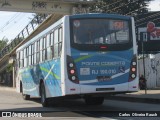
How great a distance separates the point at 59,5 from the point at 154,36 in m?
9.53

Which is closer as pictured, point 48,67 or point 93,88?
point 93,88

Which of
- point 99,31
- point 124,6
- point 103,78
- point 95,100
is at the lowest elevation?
point 95,100

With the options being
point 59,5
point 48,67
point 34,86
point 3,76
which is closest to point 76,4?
point 59,5

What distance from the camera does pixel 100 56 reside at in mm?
15297

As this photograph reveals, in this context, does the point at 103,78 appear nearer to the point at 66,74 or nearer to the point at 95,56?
the point at 95,56

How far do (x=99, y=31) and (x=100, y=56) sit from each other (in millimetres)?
900

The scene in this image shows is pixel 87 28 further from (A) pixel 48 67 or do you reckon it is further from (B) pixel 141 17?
(B) pixel 141 17

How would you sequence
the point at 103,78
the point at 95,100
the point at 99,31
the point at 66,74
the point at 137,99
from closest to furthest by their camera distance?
the point at 66,74 → the point at 103,78 → the point at 99,31 → the point at 95,100 → the point at 137,99

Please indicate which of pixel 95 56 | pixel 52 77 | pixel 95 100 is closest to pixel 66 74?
pixel 95 56

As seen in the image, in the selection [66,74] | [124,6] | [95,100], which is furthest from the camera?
[124,6]

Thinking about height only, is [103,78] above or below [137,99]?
above

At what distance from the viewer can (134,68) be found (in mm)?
15641

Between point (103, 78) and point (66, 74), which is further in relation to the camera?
point (103, 78)

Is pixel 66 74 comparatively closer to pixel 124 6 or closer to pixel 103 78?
pixel 103 78
